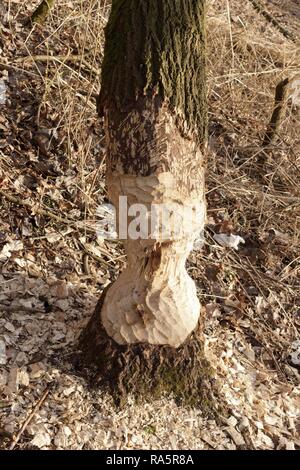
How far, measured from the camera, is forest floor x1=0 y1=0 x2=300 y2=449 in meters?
2.14

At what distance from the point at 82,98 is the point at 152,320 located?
1912 millimetres

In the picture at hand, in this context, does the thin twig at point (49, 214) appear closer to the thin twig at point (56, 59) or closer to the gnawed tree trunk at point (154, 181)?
the gnawed tree trunk at point (154, 181)

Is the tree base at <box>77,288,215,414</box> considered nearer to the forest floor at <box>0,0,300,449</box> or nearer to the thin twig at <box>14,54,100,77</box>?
the forest floor at <box>0,0,300,449</box>

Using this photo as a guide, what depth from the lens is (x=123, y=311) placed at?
7.09 ft

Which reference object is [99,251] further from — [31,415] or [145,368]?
[31,415]

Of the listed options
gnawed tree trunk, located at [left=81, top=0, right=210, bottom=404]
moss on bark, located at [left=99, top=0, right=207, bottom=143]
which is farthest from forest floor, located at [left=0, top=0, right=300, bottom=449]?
moss on bark, located at [left=99, top=0, right=207, bottom=143]

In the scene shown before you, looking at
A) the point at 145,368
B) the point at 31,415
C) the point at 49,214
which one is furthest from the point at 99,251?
the point at 31,415

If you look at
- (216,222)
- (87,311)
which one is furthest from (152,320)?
(216,222)

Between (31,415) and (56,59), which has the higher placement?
(56,59)

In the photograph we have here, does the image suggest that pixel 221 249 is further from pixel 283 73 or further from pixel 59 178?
pixel 283 73

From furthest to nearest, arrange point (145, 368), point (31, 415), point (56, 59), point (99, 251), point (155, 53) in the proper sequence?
point (56, 59) < point (99, 251) < point (145, 368) < point (31, 415) < point (155, 53)

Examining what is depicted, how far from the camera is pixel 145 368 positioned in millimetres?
2160

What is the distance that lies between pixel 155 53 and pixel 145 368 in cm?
112

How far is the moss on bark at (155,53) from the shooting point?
1.81 m
